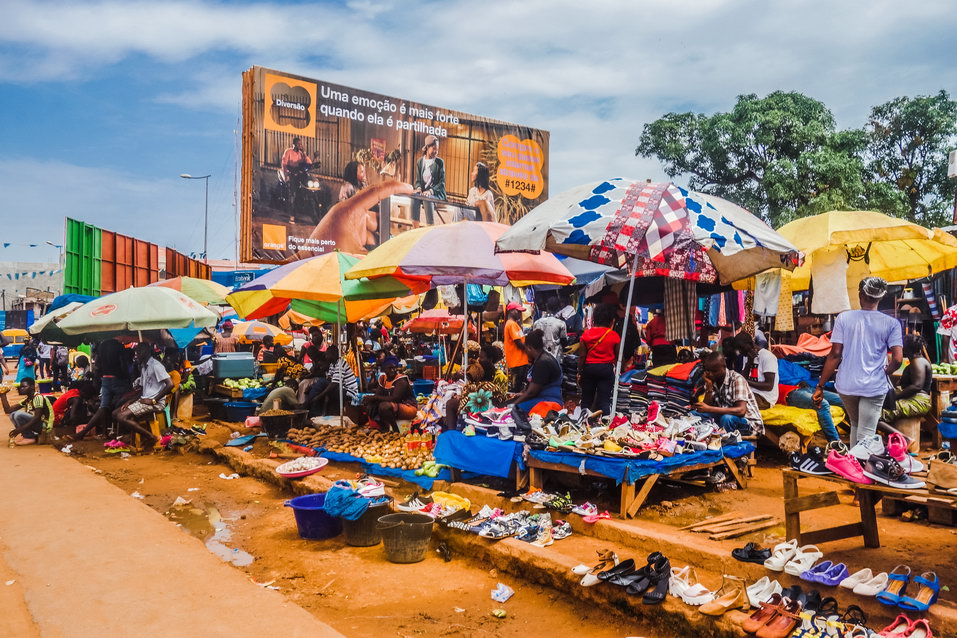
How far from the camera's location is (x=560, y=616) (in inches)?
179

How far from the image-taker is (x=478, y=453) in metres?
6.84

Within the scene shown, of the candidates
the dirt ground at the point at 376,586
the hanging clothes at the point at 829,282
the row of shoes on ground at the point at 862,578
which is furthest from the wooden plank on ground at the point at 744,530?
the hanging clothes at the point at 829,282

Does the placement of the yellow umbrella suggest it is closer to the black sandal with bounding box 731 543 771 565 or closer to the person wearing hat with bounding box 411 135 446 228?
the black sandal with bounding box 731 543 771 565

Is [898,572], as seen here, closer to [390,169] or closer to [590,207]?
[590,207]

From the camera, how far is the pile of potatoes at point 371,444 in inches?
320

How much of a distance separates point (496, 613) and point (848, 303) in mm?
6900

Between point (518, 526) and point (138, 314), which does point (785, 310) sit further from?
A: point (138, 314)

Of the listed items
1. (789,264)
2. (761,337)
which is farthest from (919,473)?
(761,337)

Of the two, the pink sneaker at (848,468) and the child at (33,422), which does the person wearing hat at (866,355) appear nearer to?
the pink sneaker at (848,468)

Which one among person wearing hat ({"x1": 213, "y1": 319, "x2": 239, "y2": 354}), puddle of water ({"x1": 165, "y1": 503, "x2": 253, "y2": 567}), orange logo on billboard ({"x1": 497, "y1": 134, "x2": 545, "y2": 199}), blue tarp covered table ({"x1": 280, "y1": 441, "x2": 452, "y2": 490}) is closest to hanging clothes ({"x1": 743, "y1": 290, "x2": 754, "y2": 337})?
blue tarp covered table ({"x1": 280, "y1": 441, "x2": 452, "y2": 490})

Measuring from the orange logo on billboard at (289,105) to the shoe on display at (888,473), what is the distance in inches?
790

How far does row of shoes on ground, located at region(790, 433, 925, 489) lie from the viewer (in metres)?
3.92

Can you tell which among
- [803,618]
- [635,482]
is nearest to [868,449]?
[803,618]

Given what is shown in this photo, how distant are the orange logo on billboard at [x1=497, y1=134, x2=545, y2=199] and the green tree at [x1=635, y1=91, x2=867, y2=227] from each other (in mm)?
5337
